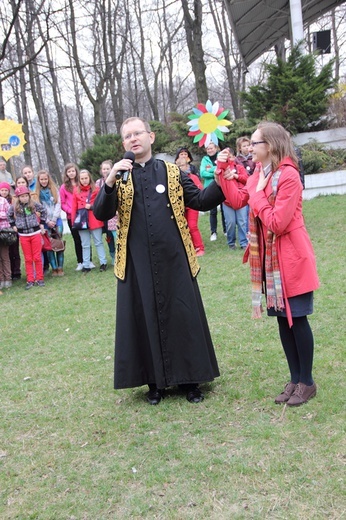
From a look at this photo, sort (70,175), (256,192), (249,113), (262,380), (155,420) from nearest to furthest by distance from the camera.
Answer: (256,192) < (155,420) < (262,380) < (70,175) < (249,113)

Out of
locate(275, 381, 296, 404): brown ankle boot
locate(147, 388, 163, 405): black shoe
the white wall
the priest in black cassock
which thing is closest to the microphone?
the priest in black cassock

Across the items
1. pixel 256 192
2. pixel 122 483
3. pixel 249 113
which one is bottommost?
pixel 122 483

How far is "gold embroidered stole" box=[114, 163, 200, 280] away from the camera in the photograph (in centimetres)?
421

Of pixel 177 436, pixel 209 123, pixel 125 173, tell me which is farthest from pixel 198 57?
pixel 177 436

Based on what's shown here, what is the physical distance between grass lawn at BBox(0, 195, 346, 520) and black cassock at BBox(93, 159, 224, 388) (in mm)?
315

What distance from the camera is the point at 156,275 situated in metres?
4.21

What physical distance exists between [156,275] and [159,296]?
0.16 m

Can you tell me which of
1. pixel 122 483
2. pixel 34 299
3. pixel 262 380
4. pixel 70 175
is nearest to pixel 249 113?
pixel 70 175

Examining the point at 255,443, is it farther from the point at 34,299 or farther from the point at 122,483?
the point at 34,299

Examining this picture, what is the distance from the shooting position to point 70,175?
33.8 feet

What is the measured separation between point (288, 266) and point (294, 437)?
1094 mm

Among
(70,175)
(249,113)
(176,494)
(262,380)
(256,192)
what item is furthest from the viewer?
(249,113)

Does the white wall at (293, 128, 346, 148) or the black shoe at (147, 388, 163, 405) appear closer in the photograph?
the black shoe at (147, 388, 163, 405)

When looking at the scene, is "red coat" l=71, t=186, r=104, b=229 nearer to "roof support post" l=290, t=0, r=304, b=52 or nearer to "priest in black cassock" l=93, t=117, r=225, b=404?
"priest in black cassock" l=93, t=117, r=225, b=404
